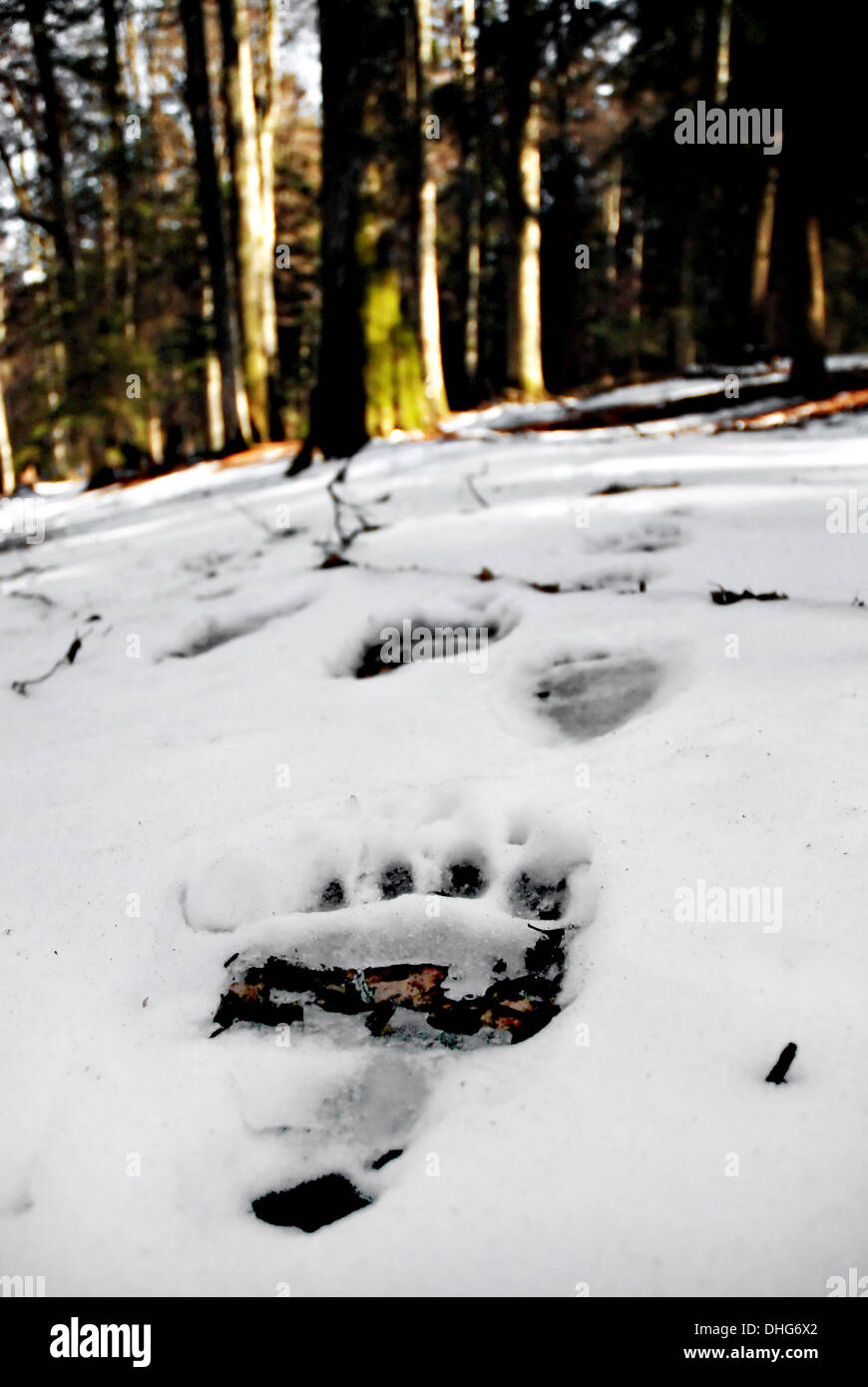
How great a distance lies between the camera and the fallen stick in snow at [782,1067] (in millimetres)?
1341

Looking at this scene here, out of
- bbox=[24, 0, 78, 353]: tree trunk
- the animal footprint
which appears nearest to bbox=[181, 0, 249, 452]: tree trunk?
bbox=[24, 0, 78, 353]: tree trunk

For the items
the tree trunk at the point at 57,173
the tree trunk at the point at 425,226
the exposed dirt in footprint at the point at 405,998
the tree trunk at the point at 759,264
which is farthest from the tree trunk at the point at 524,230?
the exposed dirt in footprint at the point at 405,998

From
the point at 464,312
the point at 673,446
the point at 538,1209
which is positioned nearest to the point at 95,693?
the point at 538,1209

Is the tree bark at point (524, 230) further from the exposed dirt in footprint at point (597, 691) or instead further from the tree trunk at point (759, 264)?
the exposed dirt in footprint at point (597, 691)

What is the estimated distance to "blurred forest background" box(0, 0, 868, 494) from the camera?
22.0 ft

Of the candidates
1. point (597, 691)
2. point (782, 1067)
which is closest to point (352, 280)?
point (597, 691)

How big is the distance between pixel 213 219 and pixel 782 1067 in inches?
465

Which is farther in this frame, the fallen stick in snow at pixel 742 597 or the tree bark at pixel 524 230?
the tree bark at pixel 524 230

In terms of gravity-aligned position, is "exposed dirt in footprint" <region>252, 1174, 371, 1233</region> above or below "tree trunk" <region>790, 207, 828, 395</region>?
below

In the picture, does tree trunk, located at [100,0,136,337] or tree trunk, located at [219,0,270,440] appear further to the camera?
tree trunk, located at [100,0,136,337]

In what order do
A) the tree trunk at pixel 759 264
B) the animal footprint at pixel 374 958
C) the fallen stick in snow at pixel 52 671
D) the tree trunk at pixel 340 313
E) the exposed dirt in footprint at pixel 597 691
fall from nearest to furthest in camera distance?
1. the animal footprint at pixel 374 958
2. the exposed dirt in footprint at pixel 597 691
3. the fallen stick in snow at pixel 52 671
4. the tree trunk at pixel 340 313
5. the tree trunk at pixel 759 264

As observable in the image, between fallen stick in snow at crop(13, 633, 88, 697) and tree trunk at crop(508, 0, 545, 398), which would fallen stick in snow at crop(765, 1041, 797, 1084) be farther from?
tree trunk at crop(508, 0, 545, 398)

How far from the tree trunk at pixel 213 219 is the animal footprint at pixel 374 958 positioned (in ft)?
29.5

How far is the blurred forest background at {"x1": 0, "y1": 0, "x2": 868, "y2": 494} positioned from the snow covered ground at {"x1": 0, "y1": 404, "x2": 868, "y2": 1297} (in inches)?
168
